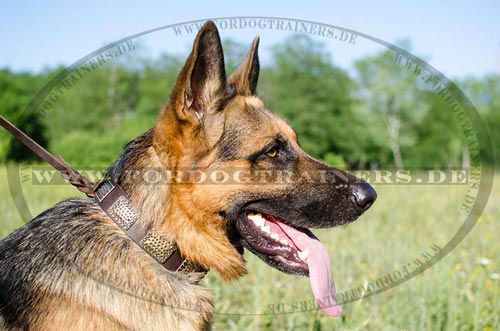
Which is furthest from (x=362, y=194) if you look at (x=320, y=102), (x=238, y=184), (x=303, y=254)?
(x=320, y=102)

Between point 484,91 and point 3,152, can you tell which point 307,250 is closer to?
point 3,152

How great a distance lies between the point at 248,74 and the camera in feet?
13.6

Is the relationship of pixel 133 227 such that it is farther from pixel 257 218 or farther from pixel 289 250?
pixel 289 250

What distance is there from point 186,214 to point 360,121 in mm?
51602

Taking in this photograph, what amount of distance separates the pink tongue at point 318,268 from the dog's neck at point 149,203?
79 centimetres

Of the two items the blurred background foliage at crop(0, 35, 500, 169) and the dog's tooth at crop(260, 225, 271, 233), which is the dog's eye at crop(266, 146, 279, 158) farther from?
the blurred background foliage at crop(0, 35, 500, 169)

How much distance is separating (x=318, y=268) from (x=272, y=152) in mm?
958

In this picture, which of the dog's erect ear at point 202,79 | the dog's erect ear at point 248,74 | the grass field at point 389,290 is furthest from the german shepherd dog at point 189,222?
the grass field at point 389,290

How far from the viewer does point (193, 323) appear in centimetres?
321

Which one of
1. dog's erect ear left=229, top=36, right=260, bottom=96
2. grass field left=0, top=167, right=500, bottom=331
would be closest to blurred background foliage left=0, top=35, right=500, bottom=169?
grass field left=0, top=167, right=500, bottom=331

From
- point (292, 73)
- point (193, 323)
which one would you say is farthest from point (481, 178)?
point (292, 73)

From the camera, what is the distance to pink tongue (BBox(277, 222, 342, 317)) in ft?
11.8

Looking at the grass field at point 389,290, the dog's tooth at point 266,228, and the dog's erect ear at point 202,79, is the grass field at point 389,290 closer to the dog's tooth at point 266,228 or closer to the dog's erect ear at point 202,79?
the dog's tooth at point 266,228

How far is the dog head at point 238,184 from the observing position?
330 centimetres
